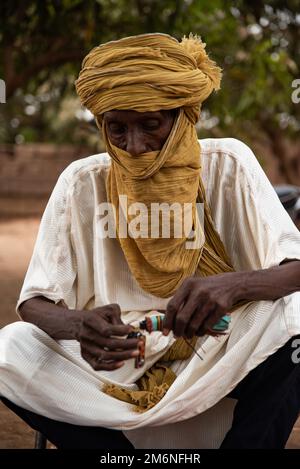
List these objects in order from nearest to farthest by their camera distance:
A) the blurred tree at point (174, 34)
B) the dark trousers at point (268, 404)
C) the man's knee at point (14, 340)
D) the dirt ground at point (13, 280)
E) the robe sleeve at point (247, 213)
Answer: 1. the dark trousers at point (268, 404)
2. the man's knee at point (14, 340)
3. the robe sleeve at point (247, 213)
4. the dirt ground at point (13, 280)
5. the blurred tree at point (174, 34)

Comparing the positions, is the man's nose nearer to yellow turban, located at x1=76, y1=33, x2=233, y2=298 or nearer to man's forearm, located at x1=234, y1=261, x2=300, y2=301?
yellow turban, located at x1=76, y1=33, x2=233, y2=298

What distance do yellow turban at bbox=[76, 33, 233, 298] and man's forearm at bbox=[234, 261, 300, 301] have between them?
0.30 m

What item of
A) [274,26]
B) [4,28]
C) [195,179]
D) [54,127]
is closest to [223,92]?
[274,26]

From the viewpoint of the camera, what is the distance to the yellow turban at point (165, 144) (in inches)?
110

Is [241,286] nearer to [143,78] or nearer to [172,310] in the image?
[172,310]

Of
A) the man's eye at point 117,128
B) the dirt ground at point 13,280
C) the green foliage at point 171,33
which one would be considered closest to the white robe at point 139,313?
the man's eye at point 117,128

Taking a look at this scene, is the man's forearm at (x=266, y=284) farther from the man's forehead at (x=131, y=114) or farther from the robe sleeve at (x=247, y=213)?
the man's forehead at (x=131, y=114)

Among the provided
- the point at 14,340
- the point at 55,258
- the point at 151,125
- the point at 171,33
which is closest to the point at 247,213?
the point at 151,125

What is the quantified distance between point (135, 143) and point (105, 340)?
666mm

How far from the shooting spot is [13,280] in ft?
26.4

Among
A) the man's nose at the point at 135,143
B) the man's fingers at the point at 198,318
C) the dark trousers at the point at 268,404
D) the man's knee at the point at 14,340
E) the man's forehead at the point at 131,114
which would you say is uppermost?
the man's forehead at the point at 131,114

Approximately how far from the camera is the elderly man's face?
2789mm
